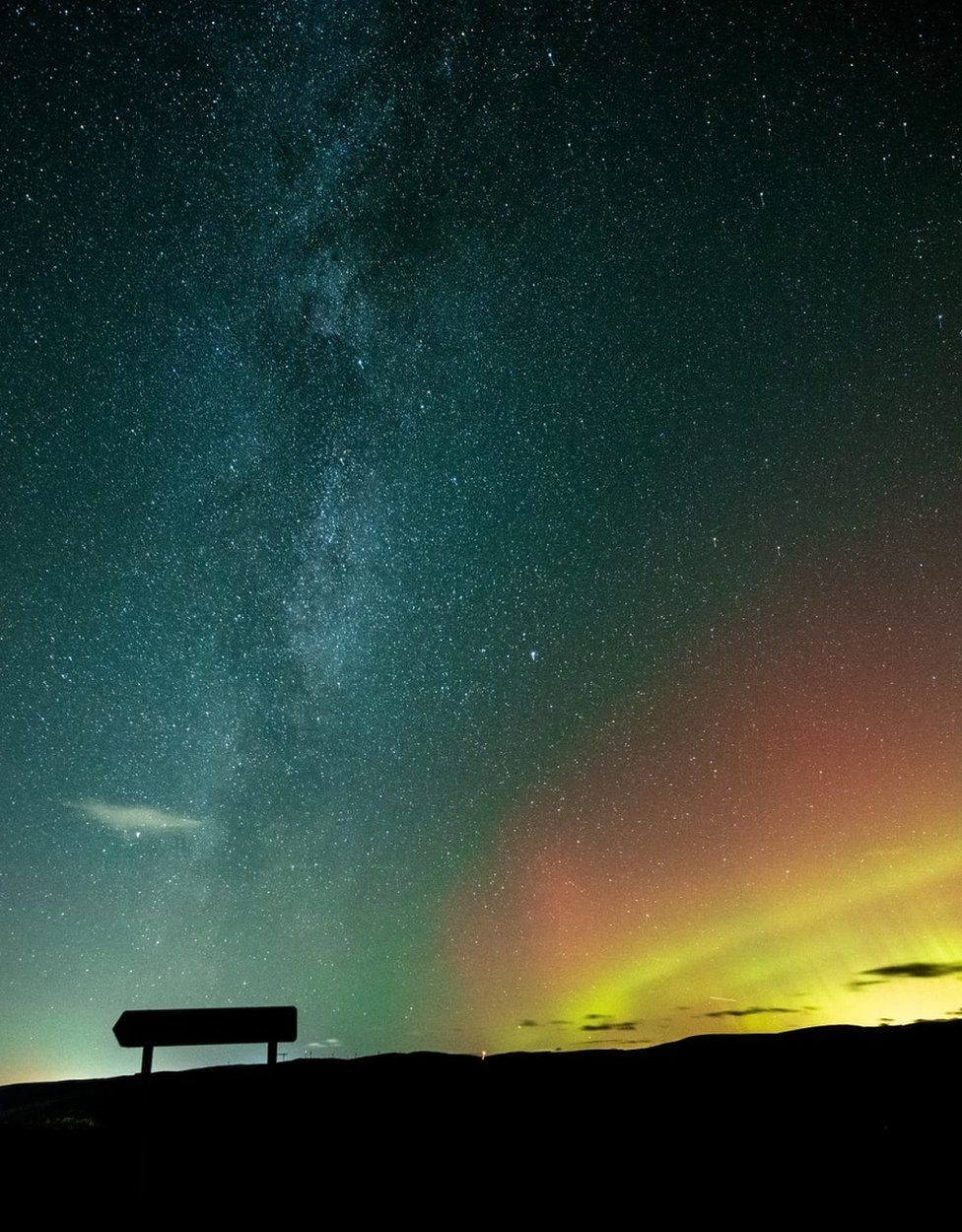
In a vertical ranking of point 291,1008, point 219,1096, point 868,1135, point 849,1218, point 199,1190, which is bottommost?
point 849,1218

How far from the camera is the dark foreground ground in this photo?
11977 millimetres

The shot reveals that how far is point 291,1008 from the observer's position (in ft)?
31.7

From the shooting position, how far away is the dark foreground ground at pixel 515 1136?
12.0m

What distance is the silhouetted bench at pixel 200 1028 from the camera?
919 cm

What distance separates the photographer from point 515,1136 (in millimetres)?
14547

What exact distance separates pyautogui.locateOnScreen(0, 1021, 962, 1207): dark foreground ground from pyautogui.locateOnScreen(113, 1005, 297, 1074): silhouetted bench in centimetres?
75

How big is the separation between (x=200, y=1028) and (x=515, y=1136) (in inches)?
320

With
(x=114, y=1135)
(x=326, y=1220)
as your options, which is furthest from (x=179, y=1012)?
(x=114, y=1135)

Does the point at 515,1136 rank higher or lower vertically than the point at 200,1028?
lower

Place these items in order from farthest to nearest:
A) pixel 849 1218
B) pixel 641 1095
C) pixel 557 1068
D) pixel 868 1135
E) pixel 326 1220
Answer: pixel 557 1068 → pixel 641 1095 → pixel 868 1135 → pixel 326 1220 → pixel 849 1218

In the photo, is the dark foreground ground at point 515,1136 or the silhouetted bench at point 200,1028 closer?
the silhouetted bench at point 200,1028

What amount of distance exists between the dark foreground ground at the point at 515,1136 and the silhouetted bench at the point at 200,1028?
0.75m

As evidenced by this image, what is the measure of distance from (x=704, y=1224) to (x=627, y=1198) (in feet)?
4.36

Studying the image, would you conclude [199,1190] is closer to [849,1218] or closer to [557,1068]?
[849,1218]
